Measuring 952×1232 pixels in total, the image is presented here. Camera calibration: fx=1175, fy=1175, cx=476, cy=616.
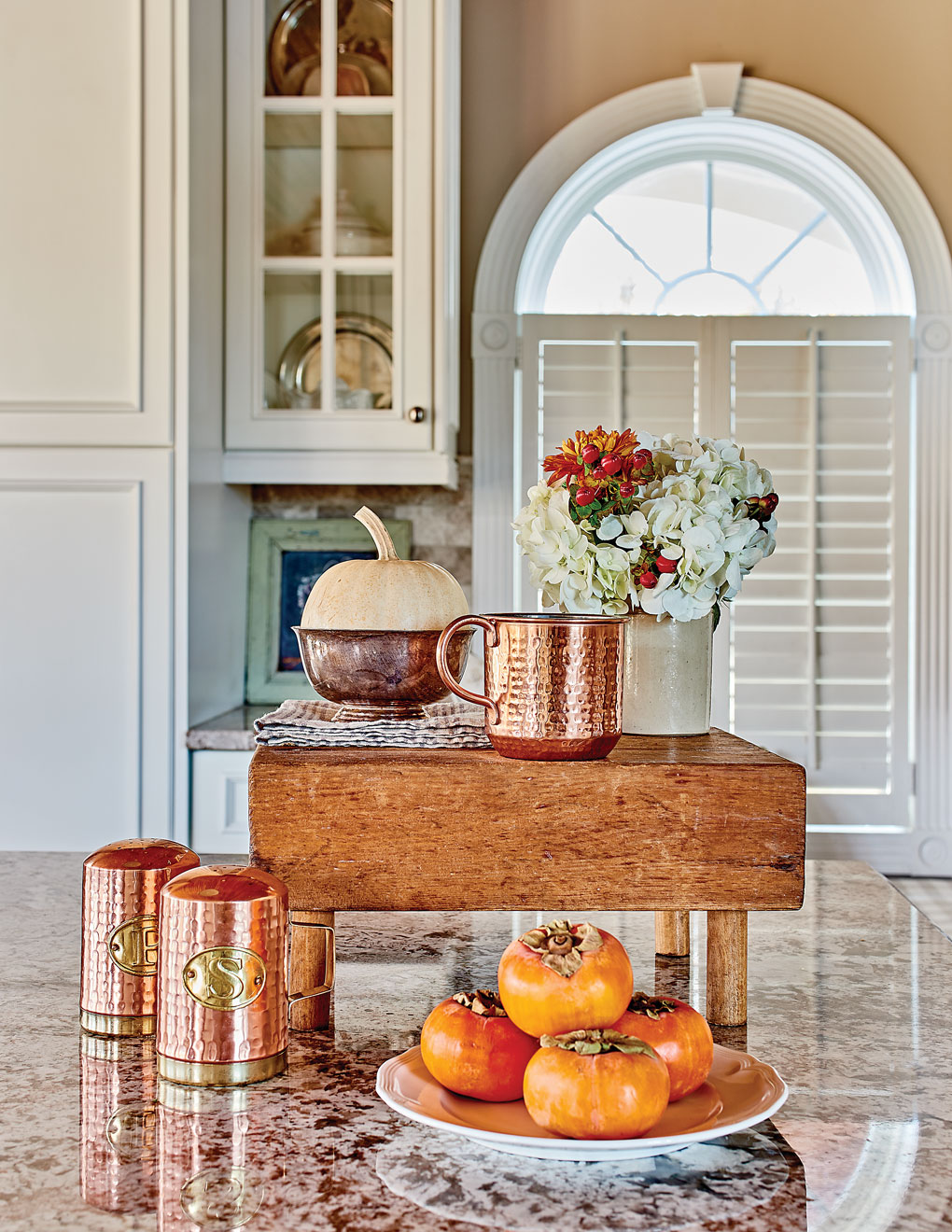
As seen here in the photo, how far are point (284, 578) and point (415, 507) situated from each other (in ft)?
1.16

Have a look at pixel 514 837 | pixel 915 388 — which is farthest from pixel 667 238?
pixel 514 837

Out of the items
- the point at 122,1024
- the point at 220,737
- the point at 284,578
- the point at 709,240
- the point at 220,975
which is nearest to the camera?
the point at 220,975

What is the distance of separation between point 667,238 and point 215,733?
5.78ft

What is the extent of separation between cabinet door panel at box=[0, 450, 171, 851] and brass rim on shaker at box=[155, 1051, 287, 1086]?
153cm

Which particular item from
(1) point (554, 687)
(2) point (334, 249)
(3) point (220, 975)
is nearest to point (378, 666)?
(1) point (554, 687)

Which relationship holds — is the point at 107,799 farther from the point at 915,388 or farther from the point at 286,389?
the point at 915,388

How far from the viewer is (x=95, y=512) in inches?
86.5

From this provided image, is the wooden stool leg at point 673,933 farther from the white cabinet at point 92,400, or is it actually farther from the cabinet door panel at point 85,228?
the cabinet door panel at point 85,228

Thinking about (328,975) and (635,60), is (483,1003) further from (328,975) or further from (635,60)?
(635,60)

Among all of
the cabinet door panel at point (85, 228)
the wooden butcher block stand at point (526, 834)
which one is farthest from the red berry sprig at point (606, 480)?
the cabinet door panel at point (85, 228)

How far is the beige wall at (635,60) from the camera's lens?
282cm

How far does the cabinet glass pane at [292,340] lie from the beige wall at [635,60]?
47cm

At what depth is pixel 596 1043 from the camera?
60cm

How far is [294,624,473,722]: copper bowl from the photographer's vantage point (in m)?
0.93
